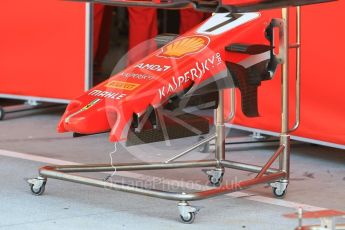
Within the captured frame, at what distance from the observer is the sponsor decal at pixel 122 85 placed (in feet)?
15.2

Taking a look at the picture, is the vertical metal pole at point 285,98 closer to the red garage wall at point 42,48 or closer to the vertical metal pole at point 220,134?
the vertical metal pole at point 220,134

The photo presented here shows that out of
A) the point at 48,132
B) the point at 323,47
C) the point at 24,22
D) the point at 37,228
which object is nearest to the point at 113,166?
the point at 37,228

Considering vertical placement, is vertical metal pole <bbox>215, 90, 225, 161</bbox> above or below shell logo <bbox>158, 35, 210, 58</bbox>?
below

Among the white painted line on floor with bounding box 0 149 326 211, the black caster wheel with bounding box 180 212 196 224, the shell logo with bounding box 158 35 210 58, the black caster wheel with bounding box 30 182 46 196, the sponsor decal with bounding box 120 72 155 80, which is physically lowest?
the white painted line on floor with bounding box 0 149 326 211

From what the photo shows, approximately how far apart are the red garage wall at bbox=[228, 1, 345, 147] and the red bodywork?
2.76ft

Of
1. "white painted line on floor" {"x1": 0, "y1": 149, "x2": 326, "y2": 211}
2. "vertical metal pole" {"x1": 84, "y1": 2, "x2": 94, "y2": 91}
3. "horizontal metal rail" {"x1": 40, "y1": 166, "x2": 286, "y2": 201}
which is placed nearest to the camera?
"horizontal metal rail" {"x1": 40, "y1": 166, "x2": 286, "y2": 201}

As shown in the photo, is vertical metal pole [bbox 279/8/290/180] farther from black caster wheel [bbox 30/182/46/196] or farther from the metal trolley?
black caster wheel [bbox 30/182/46/196]

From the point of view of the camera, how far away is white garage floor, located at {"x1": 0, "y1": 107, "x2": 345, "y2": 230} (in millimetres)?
4523

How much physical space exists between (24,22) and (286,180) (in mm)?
3325

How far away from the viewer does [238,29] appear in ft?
16.2

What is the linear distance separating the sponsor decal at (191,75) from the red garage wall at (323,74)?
1.26m

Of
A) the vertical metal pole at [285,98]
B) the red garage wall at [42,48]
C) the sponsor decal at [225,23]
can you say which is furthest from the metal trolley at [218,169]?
the red garage wall at [42,48]

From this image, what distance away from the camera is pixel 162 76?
15.2 feet

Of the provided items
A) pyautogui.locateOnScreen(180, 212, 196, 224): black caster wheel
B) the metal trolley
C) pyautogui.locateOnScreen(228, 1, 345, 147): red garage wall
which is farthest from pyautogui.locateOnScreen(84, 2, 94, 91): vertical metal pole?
pyautogui.locateOnScreen(180, 212, 196, 224): black caster wheel
